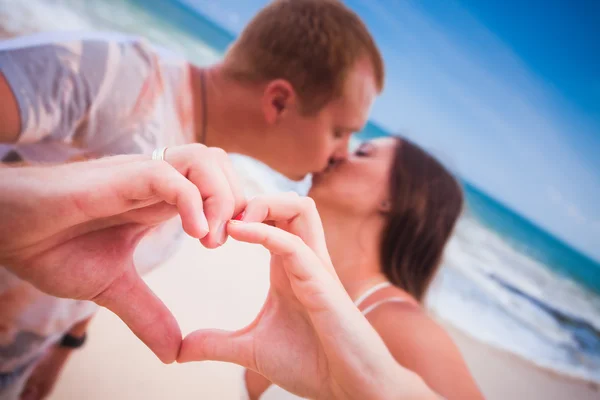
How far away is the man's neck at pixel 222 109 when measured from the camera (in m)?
0.61

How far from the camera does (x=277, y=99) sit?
0.62m

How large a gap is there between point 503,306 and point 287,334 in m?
2.11

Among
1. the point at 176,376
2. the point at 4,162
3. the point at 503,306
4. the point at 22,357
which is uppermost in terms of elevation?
the point at 4,162

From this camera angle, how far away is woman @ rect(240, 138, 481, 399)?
566 mm

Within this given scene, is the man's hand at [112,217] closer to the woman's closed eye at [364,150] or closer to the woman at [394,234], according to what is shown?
the woman at [394,234]

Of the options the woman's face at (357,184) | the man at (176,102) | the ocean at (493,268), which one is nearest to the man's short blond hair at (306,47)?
the man at (176,102)

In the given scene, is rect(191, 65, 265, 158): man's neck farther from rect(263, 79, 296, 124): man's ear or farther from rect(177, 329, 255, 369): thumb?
rect(177, 329, 255, 369): thumb

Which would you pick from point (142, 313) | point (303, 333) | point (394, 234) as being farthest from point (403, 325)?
point (142, 313)

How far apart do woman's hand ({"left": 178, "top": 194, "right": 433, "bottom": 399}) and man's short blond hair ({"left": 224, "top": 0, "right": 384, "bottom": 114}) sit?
349mm

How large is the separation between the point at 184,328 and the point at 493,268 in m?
2.96

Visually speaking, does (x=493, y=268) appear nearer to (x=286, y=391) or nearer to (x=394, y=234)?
(x=394, y=234)

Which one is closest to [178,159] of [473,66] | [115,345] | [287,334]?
[287,334]

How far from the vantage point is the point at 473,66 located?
1.43 m

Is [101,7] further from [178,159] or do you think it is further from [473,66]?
[178,159]
